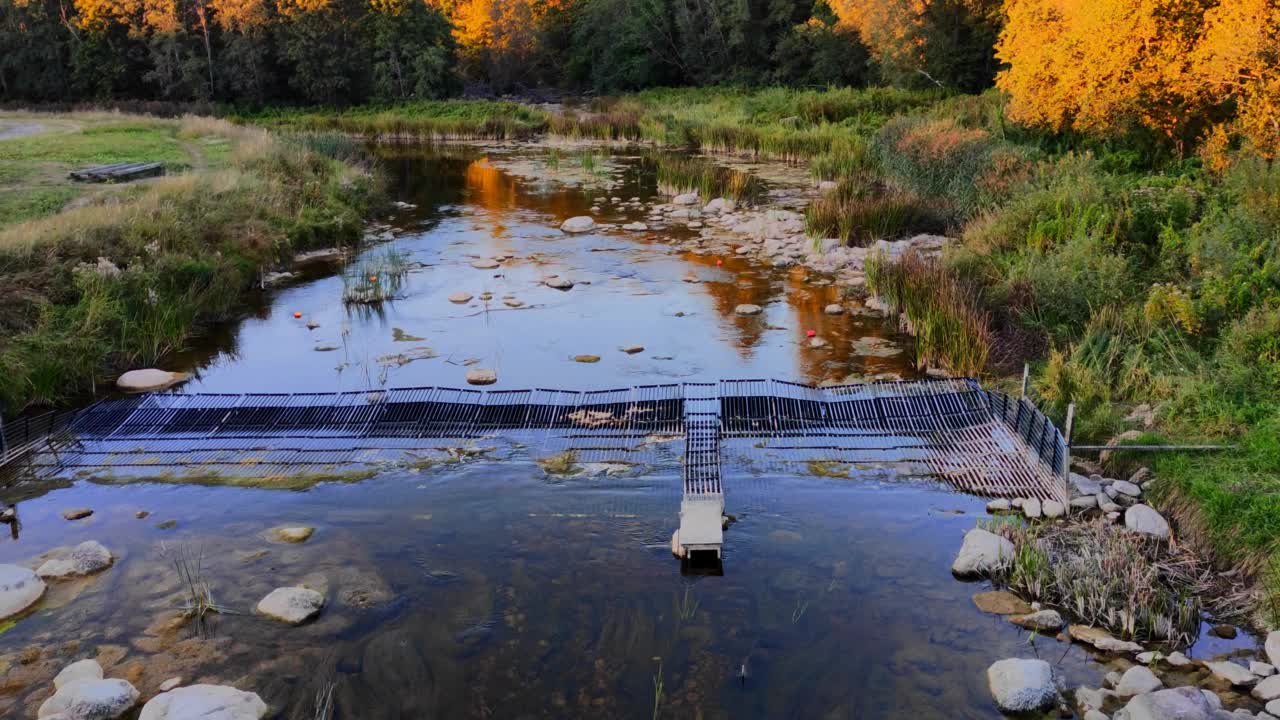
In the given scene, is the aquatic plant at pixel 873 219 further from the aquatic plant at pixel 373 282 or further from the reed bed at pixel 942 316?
the aquatic plant at pixel 373 282

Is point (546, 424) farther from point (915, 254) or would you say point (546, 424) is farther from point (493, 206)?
point (493, 206)

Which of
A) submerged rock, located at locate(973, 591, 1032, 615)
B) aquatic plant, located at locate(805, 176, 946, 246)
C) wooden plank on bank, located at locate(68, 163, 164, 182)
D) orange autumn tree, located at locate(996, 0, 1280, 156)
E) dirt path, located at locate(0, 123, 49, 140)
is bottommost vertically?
submerged rock, located at locate(973, 591, 1032, 615)

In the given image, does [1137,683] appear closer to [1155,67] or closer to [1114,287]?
→ [1114,287]

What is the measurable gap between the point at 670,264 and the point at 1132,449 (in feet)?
27.9

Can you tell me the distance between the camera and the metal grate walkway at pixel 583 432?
721cm

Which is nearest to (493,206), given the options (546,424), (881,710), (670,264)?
(670,264)

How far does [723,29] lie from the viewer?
157 ft

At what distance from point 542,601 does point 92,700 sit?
2.27 m

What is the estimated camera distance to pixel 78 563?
575 centimetres

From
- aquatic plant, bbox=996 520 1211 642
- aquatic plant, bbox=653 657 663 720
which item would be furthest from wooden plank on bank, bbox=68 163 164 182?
aquatic plant, bbox=996 520 1211 642

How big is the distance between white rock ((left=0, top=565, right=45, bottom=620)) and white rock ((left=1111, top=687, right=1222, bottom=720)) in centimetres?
578

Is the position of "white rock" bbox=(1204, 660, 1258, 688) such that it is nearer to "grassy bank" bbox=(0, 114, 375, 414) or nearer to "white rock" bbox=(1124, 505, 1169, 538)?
"white rock" bbox=(1124, 505, 1169, 538)

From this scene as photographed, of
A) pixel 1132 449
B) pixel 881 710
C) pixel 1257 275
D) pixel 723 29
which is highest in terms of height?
pixel 723 29

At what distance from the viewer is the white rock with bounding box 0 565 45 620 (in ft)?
17.5
